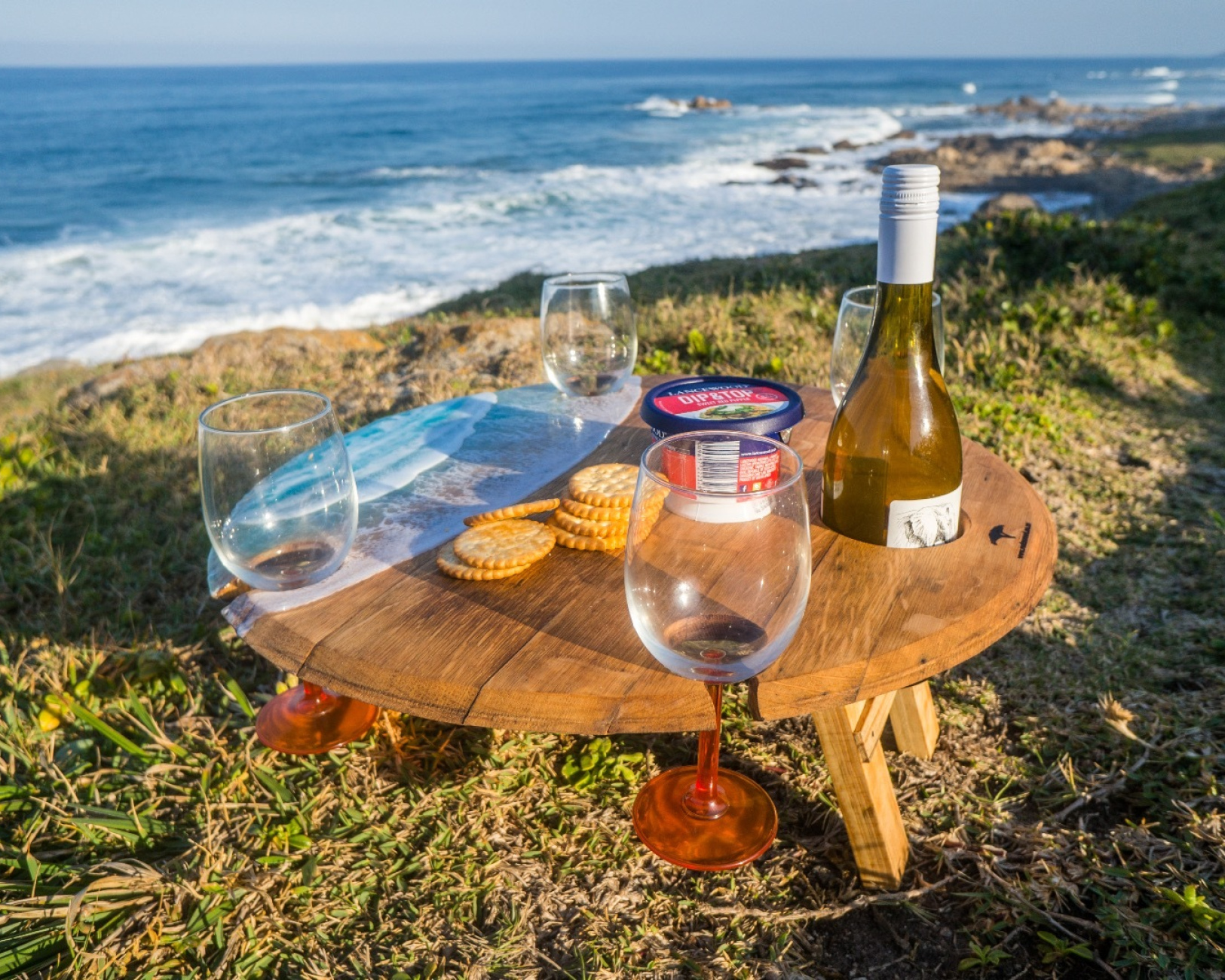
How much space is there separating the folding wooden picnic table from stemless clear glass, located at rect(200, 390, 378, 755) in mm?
94

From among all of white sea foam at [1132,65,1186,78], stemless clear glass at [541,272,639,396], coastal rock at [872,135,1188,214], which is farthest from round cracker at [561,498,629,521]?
white sea foam at [1132,65,1186,78]

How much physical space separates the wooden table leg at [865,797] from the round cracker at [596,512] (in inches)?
19.2

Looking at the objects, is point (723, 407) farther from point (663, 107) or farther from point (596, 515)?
point (663, 107)

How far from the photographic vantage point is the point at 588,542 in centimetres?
141

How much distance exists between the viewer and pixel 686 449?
3.53 ft

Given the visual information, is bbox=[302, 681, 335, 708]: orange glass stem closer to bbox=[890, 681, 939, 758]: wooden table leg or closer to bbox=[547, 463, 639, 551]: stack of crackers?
bbox=[547, 463, 639, 551]: stack of crackers

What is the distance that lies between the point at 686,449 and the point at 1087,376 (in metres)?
3.96

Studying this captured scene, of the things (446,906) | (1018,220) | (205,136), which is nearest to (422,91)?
(205,136)

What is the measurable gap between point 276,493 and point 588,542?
498mm

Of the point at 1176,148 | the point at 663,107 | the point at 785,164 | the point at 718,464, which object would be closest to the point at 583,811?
the point at 718,464

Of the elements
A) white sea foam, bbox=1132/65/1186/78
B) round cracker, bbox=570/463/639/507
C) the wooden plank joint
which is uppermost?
white sea foam, bbox=1132/65/1186/78

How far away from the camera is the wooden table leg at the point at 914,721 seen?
2057mm

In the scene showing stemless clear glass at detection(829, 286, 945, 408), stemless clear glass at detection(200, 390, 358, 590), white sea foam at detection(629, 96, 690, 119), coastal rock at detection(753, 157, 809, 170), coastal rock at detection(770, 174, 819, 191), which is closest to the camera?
stemless clear glass at detection(200, 390, 358, 590)

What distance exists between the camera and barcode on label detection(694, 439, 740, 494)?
103 cm
